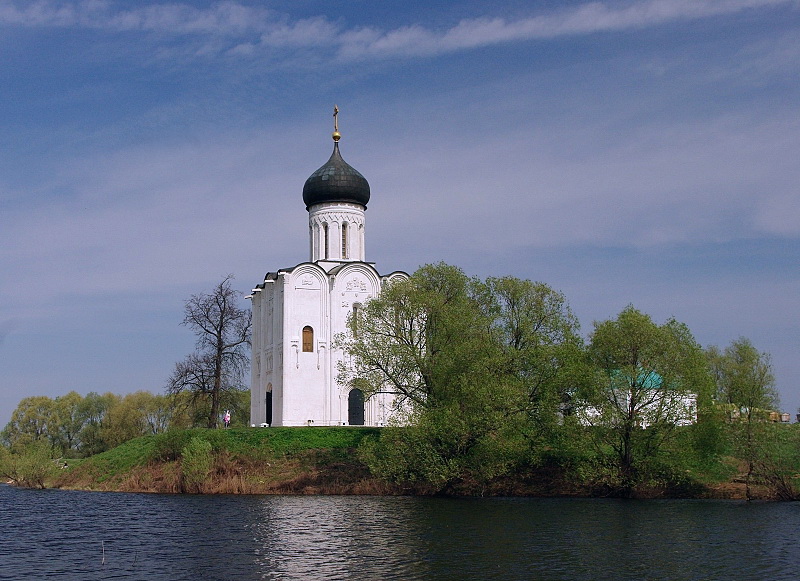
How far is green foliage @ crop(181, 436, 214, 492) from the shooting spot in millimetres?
35906

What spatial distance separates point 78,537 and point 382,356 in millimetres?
14697

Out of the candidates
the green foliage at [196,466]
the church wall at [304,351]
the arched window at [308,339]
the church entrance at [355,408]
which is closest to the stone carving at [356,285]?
the church wall at [304,351]

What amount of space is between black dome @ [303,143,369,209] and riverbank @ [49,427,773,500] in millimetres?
12544

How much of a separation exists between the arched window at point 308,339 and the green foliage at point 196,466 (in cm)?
947

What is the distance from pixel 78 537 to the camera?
22391 millimetres

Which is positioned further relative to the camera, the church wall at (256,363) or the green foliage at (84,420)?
the green foliage at (84,420)

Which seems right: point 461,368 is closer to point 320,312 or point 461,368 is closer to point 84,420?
point 320,312

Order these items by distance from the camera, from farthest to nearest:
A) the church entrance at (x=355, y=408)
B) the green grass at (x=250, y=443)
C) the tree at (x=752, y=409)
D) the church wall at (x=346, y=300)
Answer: the church entrance at (x=355, y=408) → the church wall at (x=346, y=300) → the green grass at (x=250, y=443) → the tree at (x=752, y=409)

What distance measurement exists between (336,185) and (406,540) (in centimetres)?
2798

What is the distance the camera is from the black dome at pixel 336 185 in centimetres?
4638

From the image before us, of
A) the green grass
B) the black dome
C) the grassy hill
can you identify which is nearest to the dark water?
the grassy hill

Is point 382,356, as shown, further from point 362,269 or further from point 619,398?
point 362,269

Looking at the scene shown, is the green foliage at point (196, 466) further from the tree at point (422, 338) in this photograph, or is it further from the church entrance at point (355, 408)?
the church entrance at point (355, 408)

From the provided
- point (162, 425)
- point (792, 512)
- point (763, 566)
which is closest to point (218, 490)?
point (792, 512)
